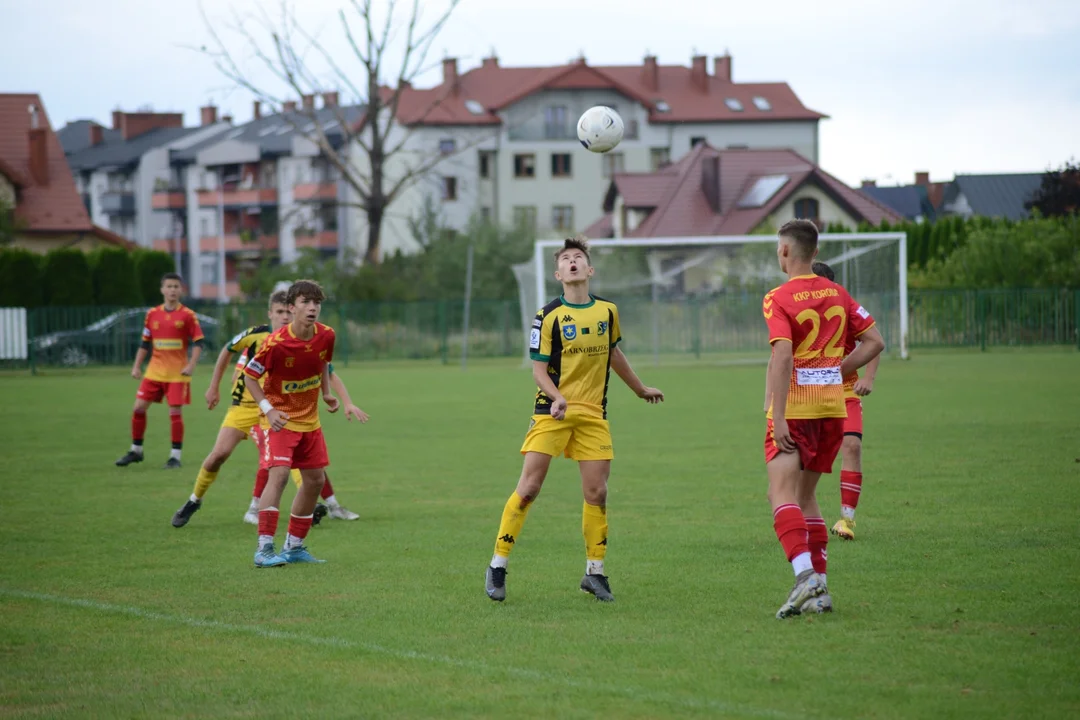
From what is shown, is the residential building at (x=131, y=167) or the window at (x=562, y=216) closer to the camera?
the window at (x=562, y=216)

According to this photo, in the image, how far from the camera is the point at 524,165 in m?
84.2

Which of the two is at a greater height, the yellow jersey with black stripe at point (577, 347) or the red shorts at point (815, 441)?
the yellow jersey with black stripe at point (577, 347)

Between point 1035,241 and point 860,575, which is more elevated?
point 1035,241

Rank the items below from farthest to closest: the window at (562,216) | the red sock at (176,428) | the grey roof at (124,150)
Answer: the grey roof at (124,150) < the window at (562,216) < the red sock at (176,428)

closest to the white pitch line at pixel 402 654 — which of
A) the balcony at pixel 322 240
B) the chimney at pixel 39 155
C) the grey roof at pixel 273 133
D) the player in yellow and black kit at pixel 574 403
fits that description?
the player in yellow and black kit at pixel 574 403

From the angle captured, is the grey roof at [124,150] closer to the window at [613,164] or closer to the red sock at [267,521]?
the window at [613,164]

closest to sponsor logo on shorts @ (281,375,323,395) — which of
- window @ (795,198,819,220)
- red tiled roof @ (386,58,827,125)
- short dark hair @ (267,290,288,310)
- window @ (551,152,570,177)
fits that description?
short dark hair @ (267,290,288,310)

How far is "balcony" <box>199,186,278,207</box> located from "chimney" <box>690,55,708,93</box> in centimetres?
3073

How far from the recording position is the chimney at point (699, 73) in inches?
3526

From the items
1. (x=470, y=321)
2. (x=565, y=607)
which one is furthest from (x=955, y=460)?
(x=470, y=321)

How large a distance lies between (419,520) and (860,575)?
167 inches

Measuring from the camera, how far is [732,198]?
68438 millimetres

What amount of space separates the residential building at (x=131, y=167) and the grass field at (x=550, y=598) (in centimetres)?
8801

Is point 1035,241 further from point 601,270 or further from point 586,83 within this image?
point 586,83
